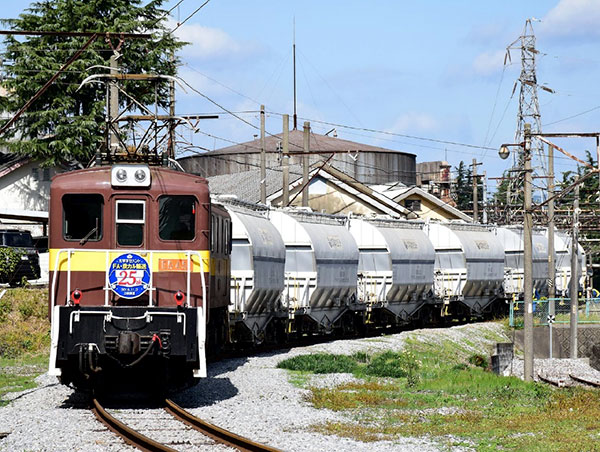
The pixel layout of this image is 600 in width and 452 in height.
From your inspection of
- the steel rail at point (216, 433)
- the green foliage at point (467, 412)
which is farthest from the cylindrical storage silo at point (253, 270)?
the steel rail at point (216, 433)

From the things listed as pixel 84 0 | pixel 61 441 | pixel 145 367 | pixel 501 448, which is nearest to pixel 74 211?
pixel 145 367

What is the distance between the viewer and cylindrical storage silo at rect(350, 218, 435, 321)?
121 ft

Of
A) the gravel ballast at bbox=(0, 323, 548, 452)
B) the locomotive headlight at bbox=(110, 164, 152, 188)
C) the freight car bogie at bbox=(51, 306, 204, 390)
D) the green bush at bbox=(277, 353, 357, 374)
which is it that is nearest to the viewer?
the gravel ballast at bbox=(0, 323, 548, 452)

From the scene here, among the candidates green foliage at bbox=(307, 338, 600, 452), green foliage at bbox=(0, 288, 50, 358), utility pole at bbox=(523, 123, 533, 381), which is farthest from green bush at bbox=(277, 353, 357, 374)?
green foliage at bbox=(0, 288, 50, 358)

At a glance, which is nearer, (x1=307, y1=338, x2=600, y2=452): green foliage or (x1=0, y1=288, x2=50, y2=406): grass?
(x1=307, y1=338, x2=600, y2=452): green foliage

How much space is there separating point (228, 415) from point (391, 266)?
22005mm

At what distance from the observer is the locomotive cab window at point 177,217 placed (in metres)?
16.9

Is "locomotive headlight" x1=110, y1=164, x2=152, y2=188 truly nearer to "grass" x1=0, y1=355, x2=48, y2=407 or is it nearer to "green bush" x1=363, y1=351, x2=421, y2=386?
"grass" x1=0, y1=355, x2=48, y2=407

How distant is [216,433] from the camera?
1362 cm

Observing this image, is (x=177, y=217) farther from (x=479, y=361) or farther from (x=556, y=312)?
(x=556, y=312)

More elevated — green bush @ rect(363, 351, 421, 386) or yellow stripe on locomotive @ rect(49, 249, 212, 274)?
yellow stripe on locomotive @ rect(49, 249, 212, 274)

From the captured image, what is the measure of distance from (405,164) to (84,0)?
4642 cm

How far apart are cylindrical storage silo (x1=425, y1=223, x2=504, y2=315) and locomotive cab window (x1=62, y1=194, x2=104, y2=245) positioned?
89.5ft

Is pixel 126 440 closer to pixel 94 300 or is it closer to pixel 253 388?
pixel 94 300
